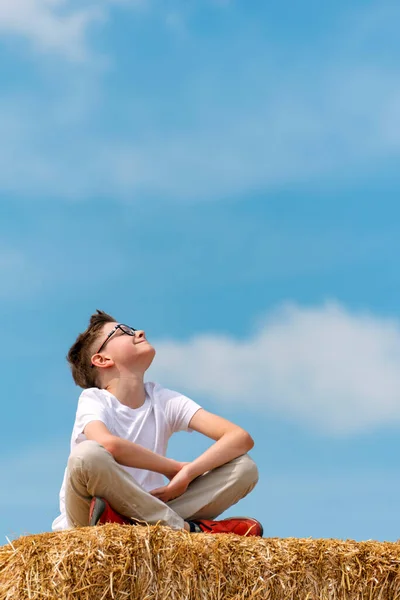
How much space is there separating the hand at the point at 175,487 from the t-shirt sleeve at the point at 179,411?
1.50 ft

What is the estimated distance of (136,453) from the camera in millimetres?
4777

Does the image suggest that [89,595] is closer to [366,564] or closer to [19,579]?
[19,579]

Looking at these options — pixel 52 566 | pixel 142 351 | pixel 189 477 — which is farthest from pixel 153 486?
pixel 52 566

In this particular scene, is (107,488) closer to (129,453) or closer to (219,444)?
(129,453)

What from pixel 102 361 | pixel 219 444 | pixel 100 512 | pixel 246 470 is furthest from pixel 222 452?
pixel 102 361

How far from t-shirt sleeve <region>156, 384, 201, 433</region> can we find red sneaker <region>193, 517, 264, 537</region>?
0.63m

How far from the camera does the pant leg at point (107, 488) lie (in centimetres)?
458

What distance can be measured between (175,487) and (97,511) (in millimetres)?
483

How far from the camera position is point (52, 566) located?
13.5 feet

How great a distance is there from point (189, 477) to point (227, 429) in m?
0.38

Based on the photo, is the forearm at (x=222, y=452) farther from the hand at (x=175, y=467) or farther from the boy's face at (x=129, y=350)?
the boy's face at (x=129, y=350)

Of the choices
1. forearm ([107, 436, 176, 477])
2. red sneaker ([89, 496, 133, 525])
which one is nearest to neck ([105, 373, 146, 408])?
forearm ([107, 436, 176, 477])

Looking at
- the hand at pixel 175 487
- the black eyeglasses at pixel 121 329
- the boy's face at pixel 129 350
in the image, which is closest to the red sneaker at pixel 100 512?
the hand at pixel 175 487

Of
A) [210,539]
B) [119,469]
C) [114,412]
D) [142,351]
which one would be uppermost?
A: [142,351]
